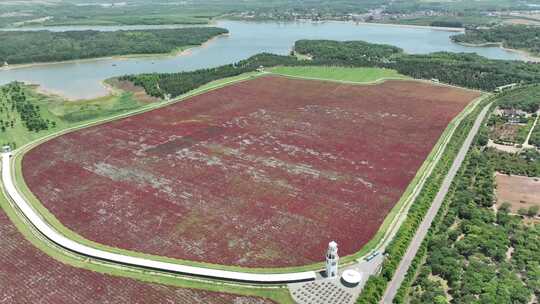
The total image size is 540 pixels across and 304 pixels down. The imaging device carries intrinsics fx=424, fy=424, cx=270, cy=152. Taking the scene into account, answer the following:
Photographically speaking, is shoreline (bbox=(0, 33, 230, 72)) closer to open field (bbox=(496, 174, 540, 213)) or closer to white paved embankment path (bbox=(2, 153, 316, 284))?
white paved embankment path (bbox=(2, 153, 316, 284))

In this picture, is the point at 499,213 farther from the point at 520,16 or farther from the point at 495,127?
the point at 520,16

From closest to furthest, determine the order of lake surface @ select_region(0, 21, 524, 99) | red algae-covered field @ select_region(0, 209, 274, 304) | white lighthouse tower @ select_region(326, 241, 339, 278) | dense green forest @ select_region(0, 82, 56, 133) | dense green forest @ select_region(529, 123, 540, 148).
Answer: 1. red algae-covered field @ select_region(0, 209, 274, 304)
2. white lighthouse tower @ select_region(326, 241, 339, 278)
3. dense green forest @ select_region(529, 123, 540, 148)
4. dense green forest @ select_region(0, 82, 56, 133)
5. lake surface @ select_region(0, 21, 524, 99)

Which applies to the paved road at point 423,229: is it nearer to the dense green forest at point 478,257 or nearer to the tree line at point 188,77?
the dense green forest at point 478,257

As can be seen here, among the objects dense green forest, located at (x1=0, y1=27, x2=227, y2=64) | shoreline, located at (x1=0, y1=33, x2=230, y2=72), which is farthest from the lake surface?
dense green forest, located at (x1=0, y1=27, x2=227, y2=64)

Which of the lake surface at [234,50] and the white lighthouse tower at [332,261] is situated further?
the lake surface at [234,50]

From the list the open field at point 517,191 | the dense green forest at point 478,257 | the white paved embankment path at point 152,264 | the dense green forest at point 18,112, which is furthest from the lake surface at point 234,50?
the open field at point 517,191

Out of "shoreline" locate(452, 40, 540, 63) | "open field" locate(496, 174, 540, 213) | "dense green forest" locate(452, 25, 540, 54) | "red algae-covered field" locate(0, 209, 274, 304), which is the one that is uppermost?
"dense green forest" locate(452, 25, 540, 54)

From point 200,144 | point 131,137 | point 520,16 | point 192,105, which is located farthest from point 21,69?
point 520,16
